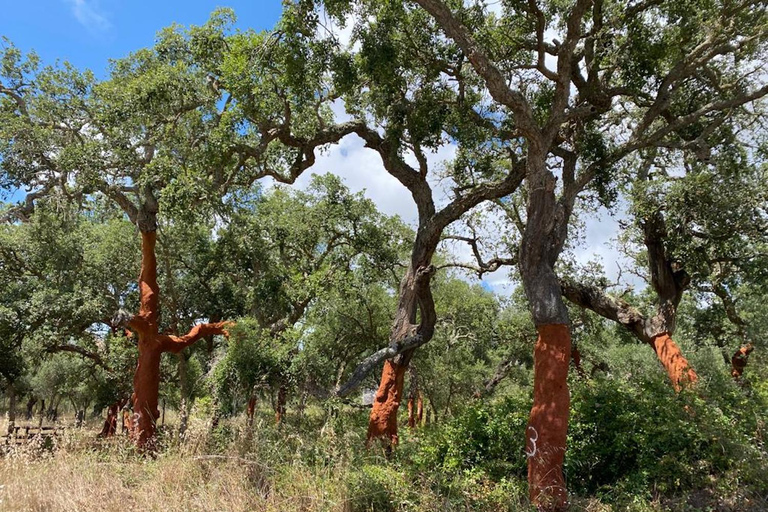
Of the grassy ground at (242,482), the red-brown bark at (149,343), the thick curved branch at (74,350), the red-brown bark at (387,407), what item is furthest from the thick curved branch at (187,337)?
the grassy ground at (242,482)

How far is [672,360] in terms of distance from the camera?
988 centimetres

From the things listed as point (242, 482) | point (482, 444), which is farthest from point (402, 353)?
point (242, 482)

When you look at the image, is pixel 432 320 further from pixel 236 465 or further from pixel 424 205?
pixel 236 465

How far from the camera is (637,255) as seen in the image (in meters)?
14.0

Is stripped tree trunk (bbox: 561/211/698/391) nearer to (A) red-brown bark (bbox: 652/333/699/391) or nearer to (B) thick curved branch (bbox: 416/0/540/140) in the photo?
(A) red-brown bark (bbox: 652/333/699/391)

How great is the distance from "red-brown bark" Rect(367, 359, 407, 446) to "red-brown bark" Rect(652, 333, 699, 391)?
5137 mm

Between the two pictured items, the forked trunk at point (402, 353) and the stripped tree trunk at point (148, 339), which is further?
the stripped tree trunk at point (148, 339)

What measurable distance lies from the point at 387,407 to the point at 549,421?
139 inches

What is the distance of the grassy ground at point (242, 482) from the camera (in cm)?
447

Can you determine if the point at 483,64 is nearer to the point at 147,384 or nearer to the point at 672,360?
the point at 672,360

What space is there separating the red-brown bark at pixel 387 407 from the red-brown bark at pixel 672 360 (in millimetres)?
5137

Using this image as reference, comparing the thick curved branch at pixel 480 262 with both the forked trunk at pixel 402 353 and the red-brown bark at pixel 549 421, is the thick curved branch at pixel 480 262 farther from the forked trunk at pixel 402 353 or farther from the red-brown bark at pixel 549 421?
the red-brown bark at pixel 549 421

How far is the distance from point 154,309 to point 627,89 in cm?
1165

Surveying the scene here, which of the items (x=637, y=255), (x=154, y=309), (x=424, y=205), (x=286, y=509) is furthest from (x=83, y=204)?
(x=637, y=255)
